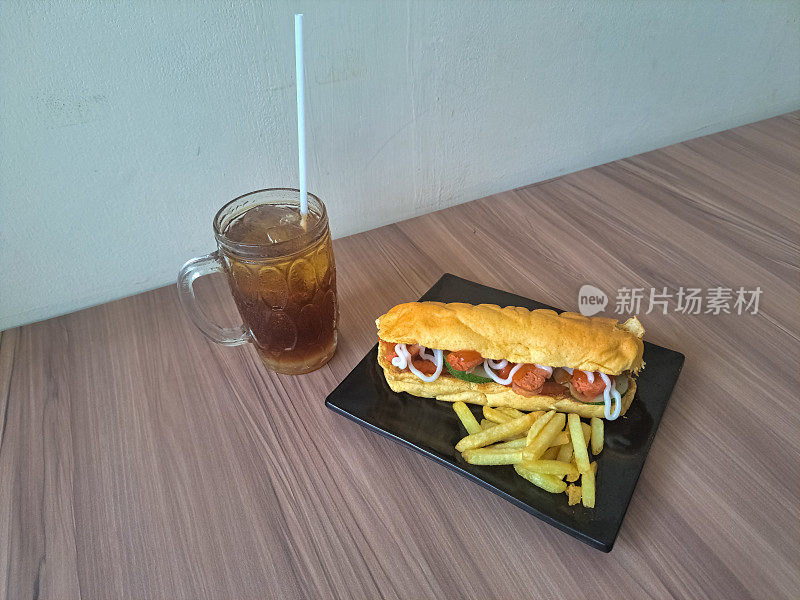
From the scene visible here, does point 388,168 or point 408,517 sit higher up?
point 388,168

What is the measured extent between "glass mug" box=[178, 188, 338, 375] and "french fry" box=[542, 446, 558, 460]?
48 cm

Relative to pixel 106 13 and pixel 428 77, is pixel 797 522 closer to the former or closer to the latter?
pixel 428 77

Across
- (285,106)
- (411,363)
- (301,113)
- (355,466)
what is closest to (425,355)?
(411,363)

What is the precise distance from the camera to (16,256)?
117cm

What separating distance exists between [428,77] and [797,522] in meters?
1.17

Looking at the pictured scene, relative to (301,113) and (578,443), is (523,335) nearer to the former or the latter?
(578,443)

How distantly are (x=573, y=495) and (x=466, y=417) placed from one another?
0.22 metres

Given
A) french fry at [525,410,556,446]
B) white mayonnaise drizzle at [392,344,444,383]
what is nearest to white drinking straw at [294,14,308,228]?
white mayonnaise drizzle at [392,344,444,383]

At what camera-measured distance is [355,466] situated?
3.07 ft

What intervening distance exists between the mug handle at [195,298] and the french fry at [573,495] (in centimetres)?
65

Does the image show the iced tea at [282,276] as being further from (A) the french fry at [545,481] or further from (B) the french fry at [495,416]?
(A) the french fry at [545,481]

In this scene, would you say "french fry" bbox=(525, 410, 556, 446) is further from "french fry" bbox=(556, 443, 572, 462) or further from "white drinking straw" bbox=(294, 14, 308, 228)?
"white drinking straw" bbox=(294, 14, 308, 228)

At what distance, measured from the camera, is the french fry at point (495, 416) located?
950 millimetres

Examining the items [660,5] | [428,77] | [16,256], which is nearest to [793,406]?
[428,77]
